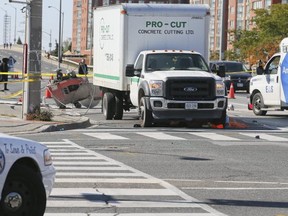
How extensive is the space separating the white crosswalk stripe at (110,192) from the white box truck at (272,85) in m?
12.6

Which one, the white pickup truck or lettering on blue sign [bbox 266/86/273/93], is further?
lettering on blue sign [bbox 266/86/273/93]

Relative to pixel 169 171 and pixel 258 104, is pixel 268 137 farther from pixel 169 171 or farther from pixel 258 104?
pixel 258 104

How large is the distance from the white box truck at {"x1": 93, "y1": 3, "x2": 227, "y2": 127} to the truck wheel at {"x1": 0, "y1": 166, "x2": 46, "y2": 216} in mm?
13634

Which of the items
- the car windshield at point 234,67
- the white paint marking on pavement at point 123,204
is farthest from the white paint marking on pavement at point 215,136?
the car windshield at point 234,67

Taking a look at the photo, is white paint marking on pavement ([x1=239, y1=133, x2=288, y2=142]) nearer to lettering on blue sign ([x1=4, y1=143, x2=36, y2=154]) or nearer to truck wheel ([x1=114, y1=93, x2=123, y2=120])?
truck wheel ([x1=114, y1=93, x2=123, y2=120])

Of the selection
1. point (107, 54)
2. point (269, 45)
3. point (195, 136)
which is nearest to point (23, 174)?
point (195, 136)

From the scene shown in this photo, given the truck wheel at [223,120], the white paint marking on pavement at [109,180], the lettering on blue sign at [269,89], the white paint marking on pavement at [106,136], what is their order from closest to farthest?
the white paint marking on pavement at [109,180]
the white paint marking on pavement at [106,136]
the truck wheel at [223,120]
the lettering on blue sign at [269,89]

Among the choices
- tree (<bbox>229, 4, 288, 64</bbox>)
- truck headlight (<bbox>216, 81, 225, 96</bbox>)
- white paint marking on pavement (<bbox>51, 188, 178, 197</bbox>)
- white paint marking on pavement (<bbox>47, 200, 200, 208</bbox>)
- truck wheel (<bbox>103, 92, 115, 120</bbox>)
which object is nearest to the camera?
white paint marking on pavement (<bbox>47, 200, 200, 208</bbox>)

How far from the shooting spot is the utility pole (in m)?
23.1

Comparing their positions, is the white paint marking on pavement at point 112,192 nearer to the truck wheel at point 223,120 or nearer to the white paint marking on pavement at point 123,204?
the white paint marking on pavement at point 123,204

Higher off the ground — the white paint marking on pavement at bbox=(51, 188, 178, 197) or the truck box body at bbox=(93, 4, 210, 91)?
the truck box body at bbox=(93, 4, 210, 91)

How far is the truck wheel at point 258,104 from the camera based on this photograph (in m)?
28.0

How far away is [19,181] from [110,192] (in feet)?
9.94

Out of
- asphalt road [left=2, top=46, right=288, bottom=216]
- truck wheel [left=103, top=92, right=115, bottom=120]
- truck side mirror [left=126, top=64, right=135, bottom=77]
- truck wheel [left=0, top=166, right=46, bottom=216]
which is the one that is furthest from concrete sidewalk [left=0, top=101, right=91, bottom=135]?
truck wheel [left=0, top=166, right=46, bottom=216]
